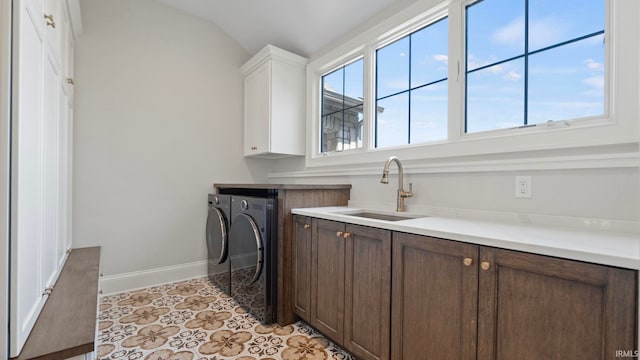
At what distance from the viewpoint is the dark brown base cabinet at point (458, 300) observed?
0.85m

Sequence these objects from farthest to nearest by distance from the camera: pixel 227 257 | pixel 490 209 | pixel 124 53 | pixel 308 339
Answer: pixel 124 53 → pixel 227 257 → pixel 308 339 → pixel 490 209

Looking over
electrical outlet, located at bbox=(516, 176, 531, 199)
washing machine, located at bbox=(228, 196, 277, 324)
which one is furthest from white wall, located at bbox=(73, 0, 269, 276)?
electrical outlet, located at bbox=(516, 176, 531, 199)

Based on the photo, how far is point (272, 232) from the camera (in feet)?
6.64

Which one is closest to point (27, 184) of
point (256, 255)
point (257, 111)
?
point (256, 255)

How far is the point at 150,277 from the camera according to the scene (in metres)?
2.83

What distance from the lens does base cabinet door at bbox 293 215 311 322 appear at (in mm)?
1946

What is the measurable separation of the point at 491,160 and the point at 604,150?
459mm

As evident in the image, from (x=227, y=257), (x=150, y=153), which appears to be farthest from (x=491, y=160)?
(x=150, y=153)

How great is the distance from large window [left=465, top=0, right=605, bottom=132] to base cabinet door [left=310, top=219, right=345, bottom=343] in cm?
107

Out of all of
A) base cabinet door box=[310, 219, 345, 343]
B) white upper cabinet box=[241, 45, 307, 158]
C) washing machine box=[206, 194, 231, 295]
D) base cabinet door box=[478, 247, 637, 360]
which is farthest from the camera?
white upper cabinet box=[241, 45, 307, 158]

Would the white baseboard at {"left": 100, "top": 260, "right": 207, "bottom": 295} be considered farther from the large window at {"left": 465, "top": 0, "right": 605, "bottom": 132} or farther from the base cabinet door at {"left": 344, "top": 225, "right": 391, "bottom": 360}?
the large window at {"left": 465, "top": 0, "right": 605, "bottom": 132}

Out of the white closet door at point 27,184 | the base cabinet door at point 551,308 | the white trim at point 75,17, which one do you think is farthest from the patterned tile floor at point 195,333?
the white trim at point 75,17

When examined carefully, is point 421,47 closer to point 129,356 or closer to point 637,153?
point 637,153
